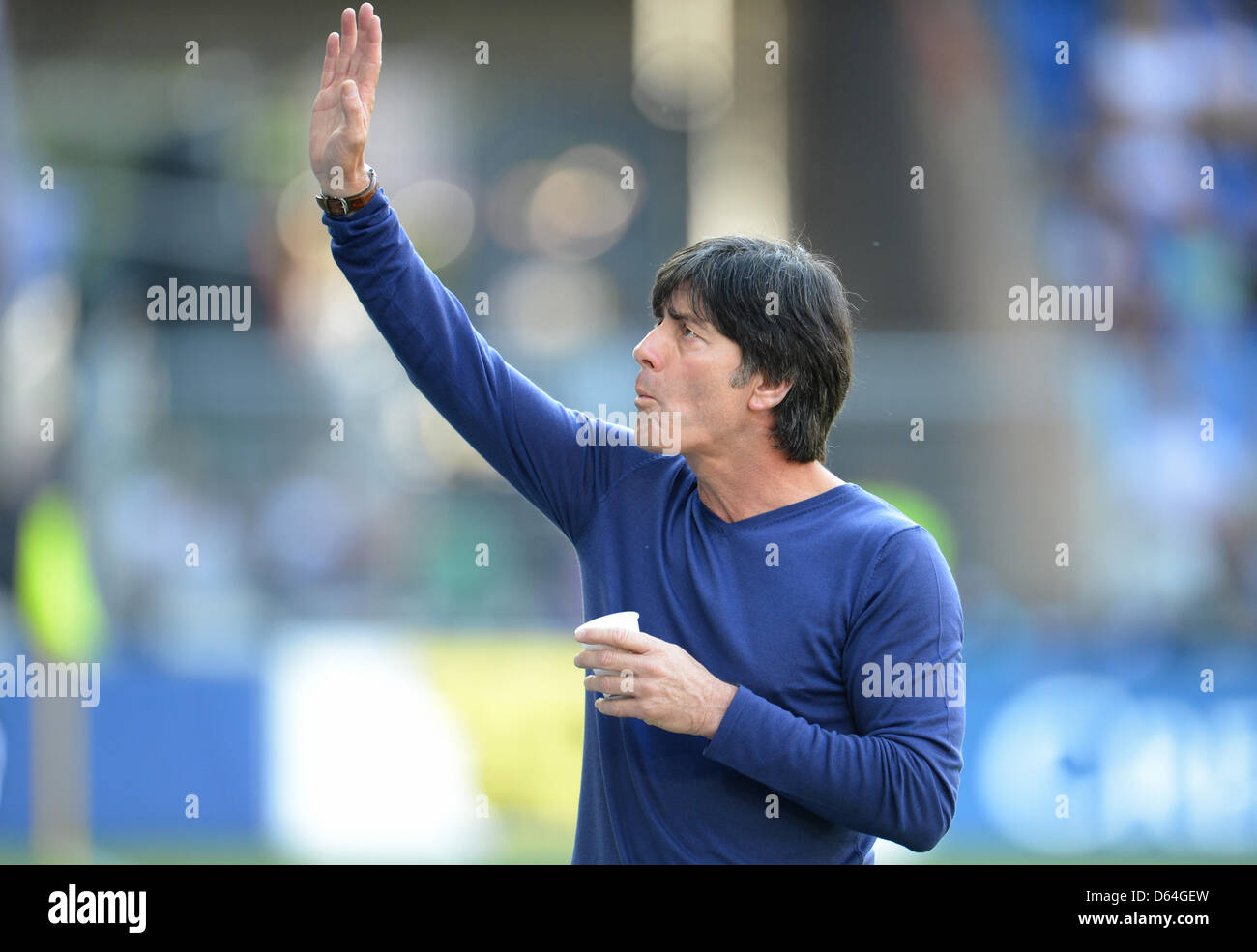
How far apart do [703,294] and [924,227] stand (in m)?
5.44

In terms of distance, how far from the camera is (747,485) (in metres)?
1.99

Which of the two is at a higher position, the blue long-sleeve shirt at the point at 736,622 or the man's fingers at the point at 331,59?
the man's fingers at the point at 331,59

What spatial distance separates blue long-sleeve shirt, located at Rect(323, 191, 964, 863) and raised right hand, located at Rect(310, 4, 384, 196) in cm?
6

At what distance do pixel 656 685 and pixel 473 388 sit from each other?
0.58 metres

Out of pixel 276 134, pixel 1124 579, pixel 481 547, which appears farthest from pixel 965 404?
pixel 276 134

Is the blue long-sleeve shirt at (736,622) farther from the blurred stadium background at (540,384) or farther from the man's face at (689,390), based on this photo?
the blurred stadium background at (540,384)

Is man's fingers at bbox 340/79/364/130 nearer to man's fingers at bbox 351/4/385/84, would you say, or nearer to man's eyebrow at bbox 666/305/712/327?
man's fingers at bbox 351/4/385/84

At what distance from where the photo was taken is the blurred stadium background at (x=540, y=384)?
548 cm

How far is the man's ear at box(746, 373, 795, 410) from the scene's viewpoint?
1.99m

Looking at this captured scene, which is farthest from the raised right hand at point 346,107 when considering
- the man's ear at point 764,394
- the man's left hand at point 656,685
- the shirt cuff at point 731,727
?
the shirt cuff at point 731,727

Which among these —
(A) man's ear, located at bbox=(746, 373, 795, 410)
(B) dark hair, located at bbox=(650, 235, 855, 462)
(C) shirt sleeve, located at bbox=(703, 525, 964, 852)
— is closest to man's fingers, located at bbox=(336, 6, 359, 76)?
(B) dark hair, located at bbox=(650, 235, 855, 462)

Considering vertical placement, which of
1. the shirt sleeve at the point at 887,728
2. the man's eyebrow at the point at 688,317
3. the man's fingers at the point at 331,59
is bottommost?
the shirt sleeve at the point at 887,728

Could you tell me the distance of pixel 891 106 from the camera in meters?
7.21

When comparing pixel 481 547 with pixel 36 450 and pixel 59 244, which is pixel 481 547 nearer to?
pixel 36 450
